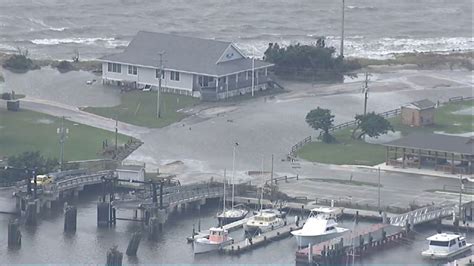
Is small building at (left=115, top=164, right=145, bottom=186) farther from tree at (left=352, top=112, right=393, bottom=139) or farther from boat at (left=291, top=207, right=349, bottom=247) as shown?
tree at (left=352, top=112, right=393, bottom=139)

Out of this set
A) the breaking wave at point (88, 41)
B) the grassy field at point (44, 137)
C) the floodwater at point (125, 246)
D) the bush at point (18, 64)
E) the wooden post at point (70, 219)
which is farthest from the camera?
the breaking wave at point (88, 41)

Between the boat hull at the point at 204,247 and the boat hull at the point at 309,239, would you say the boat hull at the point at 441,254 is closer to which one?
the boat hull at the point at 309,239

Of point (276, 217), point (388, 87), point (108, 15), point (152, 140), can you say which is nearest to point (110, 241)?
point (276, 217)

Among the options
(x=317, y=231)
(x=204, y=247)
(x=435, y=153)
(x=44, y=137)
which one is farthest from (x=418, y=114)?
(x=204, y=247)

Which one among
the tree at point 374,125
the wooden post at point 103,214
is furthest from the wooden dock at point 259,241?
the tree at point 374,125

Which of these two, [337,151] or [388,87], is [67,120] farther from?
[388,87]
